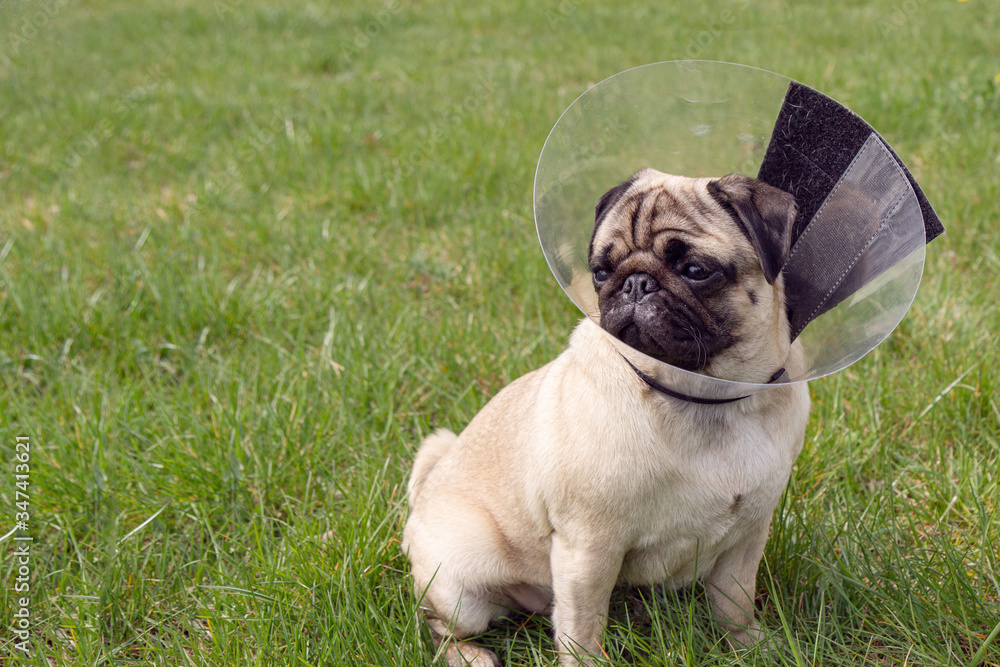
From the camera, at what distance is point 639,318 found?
6.18ft

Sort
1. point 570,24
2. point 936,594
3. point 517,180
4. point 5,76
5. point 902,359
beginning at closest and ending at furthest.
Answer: point 936,594 < point 902,359 < point 517,180 < point 5,76 < point 570,24

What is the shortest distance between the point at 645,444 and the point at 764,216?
68 cm

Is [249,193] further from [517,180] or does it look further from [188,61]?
[188,61]

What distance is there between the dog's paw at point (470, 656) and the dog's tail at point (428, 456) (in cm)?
58

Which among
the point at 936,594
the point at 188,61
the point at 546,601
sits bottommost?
the point at 546,601

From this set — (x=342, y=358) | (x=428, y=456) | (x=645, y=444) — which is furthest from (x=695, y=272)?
(x=342, y=358)

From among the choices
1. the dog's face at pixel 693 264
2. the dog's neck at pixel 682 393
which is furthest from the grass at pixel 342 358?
the dog's face at pixel 693 264

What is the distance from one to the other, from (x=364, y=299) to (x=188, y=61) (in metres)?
6.09

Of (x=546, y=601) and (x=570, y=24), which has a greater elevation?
(x=570, y=24)

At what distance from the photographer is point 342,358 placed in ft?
12.7

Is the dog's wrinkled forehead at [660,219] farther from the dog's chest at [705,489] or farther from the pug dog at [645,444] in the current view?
the dog's chest at [705,489]

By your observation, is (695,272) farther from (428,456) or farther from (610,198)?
(428,456)

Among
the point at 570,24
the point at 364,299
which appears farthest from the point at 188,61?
the point at 364,299

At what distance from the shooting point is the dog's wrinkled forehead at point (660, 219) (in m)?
1.89
